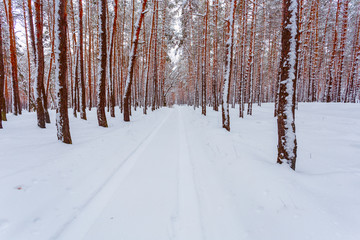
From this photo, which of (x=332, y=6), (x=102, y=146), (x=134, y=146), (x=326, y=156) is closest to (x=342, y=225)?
(x=326, y=156)

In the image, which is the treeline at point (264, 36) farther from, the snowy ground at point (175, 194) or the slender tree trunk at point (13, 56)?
the slender tree trunk at point (13, 56)

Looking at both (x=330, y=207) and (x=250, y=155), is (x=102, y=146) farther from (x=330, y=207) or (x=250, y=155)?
(x=330, y=207)

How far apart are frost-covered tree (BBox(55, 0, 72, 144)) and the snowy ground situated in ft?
2.32

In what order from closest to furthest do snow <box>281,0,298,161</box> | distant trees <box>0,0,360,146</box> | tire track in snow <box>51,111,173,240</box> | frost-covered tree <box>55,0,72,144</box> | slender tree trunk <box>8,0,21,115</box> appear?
1. tire track in snow <box>51,111,173,240</box>
2. snow <box>281,0,298,161</box>
3. frost-covered tree <box>55,0,72,144</box>
4. distant trees <box>0,0,360,146</box>
5. slender tree trunk <box>8,0,21,115</box>

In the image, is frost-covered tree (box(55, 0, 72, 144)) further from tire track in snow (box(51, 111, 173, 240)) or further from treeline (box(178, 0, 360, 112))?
treeline (box(178, 0, 360, 112))

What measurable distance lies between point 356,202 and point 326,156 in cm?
246

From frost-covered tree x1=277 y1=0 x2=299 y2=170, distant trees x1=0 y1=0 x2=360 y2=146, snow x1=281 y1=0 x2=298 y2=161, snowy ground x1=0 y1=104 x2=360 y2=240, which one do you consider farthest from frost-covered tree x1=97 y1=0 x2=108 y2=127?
snow x1=281 y1=0 x2=298 y2=161

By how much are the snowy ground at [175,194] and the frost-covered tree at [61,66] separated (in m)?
0.71

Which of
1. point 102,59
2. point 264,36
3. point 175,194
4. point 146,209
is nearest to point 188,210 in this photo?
point 175,194

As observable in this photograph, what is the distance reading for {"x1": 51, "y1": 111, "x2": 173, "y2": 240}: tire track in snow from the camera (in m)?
2.03

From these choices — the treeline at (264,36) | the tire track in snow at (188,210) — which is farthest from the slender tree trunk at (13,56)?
the tire track in snow at (188,210)

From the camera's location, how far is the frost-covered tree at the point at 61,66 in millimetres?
5273

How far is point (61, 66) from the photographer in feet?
17.8

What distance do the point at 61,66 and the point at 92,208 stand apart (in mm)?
5013
